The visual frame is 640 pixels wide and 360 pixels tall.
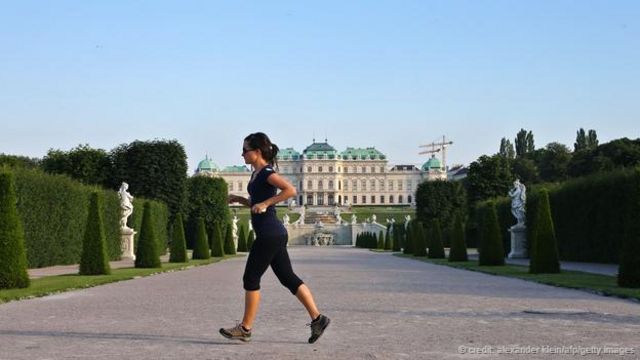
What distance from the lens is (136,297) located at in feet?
38.2

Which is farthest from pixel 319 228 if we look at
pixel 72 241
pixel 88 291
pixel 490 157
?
pixel 88 291

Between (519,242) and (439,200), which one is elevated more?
(439,200)

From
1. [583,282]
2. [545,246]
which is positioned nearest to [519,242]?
[545,246]

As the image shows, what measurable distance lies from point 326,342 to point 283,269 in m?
0.73

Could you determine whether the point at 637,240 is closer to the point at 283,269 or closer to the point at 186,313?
the point at 186,313

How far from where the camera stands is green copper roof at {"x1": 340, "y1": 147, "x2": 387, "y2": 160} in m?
154

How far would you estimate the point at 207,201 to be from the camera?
5300cm

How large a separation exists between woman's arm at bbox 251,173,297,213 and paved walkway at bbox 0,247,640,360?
1.08 meters

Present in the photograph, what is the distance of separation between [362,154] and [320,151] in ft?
27.9

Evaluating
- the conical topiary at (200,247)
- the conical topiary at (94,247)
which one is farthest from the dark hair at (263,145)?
the conical topiary at (200,247)

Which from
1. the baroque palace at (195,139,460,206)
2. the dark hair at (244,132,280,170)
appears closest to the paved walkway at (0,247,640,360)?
the dark hair at (244,132,280,170)

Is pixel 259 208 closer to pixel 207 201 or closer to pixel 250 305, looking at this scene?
pixel 250 305

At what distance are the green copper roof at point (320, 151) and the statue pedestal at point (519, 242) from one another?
11981cm

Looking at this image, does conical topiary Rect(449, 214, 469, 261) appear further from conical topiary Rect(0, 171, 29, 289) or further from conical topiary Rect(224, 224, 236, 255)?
conical topiary Rect(224, 224, 236, 255)
